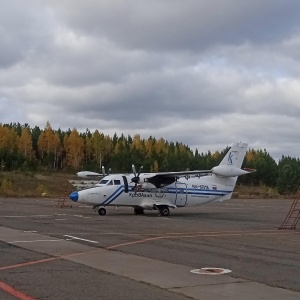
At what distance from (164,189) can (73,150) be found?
116209mm

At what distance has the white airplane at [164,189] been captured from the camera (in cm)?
3312

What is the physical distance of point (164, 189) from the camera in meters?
35.0

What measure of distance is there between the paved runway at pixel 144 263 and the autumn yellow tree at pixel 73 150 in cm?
12629

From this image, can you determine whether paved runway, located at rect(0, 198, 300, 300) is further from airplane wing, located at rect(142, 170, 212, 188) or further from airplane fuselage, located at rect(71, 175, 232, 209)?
airplane wing, located at rect(142, 170, 212, 188)

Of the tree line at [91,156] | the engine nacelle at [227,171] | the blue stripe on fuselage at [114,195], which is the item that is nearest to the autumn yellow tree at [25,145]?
the tree line at [91,156]

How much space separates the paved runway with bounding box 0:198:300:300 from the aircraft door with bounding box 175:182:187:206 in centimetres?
1148

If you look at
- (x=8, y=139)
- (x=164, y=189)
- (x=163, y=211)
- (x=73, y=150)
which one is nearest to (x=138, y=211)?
(x=163, y=211)

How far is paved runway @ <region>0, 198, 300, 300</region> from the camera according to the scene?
10.5 meters

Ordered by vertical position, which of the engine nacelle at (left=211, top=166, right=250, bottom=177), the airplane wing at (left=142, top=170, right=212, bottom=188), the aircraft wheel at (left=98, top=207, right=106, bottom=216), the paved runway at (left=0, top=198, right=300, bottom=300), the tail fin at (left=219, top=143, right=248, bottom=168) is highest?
the tail fin at (left=219, top=143, right=248, bottom=168)

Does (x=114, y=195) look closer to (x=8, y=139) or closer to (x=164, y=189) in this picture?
(x=164, y=189)

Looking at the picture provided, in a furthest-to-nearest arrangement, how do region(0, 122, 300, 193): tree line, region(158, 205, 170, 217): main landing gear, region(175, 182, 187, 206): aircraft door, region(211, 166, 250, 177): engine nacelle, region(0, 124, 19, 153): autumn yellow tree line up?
region(0, 124, 19, 153): autumn yellow tree
region(0, 122, 300, 193): tree line
region(175, 182, 187, 206): aircraft door
region(158, 205, 170, 217): main landing gear
region(211, 166, 250, 177): engine nacelle

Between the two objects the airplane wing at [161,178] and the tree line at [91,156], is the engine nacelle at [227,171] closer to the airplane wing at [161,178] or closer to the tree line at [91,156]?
the airplane wing at [161,178]

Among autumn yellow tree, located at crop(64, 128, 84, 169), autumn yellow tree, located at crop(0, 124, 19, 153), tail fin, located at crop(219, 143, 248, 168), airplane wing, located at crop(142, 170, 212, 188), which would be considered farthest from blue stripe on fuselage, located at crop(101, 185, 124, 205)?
autumn yellow tree, located at crop(64, 128, 84, 169)

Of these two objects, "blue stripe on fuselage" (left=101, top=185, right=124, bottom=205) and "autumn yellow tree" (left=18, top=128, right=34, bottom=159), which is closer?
"blue stripe on fuselage" (left=101, top=185, right=124, bottom=205)
